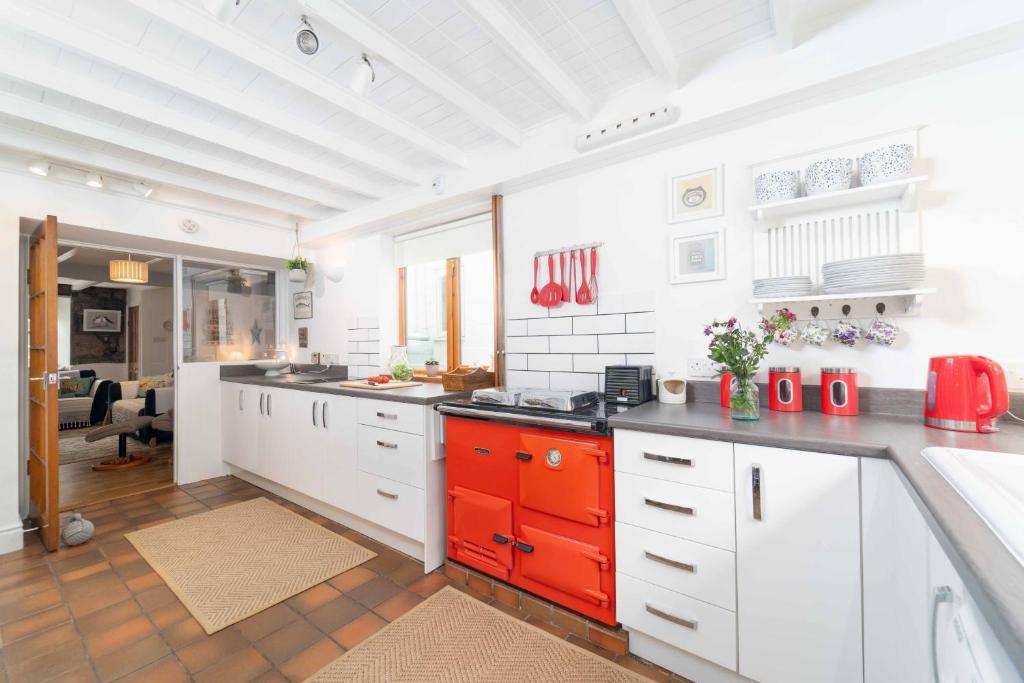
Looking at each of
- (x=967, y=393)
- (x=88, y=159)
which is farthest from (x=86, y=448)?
(x=967, y=393)

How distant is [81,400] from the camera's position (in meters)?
5.81

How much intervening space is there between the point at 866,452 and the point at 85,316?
974 cm

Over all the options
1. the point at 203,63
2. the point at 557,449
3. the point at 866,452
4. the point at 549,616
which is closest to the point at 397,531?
the point at 549,616

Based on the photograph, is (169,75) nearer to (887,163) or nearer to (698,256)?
(698,256)

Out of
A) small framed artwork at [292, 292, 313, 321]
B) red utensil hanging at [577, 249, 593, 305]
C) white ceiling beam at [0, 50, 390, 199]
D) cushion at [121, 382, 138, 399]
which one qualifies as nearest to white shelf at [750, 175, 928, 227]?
red utensil hanging at [577, 249, 593, 305]

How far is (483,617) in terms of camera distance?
1.89 m

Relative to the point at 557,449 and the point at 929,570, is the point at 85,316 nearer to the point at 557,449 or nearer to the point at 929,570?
the point at 557,449

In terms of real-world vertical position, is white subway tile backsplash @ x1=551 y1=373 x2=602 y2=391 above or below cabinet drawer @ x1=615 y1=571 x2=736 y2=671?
above

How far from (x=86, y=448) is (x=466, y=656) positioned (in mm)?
5722

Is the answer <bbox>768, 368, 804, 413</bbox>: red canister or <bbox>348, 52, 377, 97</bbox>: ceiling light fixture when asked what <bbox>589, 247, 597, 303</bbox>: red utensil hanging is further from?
<bbox>348, 52, 377, 97</bbox>: ceiling light fixture

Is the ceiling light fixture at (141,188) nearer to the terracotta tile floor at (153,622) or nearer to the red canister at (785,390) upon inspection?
the terracotta tile floor at (153,622)

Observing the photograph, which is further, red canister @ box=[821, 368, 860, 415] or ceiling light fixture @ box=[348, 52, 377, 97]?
ceiling light fixture @ box=[348, 52, 377, 97]

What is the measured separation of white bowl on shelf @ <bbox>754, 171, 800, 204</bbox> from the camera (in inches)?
68.2

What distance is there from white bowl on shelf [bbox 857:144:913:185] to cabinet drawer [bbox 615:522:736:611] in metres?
1.44
